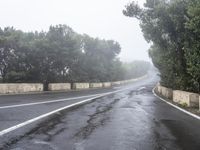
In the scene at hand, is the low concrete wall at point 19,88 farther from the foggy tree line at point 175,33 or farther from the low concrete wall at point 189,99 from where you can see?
A: the low concrete wall at point 189,99

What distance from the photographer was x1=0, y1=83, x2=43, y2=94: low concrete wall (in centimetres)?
2977

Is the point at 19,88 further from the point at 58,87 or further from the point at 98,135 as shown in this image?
the point at 98,135

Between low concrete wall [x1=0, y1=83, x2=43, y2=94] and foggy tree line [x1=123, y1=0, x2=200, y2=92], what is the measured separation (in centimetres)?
1180

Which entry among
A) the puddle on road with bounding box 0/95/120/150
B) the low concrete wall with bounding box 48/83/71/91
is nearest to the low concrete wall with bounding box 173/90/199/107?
the puddle on road with bounding box 0/95/120/150

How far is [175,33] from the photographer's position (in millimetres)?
26688

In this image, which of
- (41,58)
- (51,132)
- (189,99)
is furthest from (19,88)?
(51,132)

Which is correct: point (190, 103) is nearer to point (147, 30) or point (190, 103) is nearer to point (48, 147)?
point (147, 30)

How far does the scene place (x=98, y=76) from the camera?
73875mm

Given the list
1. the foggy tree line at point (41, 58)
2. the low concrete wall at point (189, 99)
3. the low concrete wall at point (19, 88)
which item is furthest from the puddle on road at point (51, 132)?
the foggy tree line at point (41, 58)

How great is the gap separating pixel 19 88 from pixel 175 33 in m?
15.1

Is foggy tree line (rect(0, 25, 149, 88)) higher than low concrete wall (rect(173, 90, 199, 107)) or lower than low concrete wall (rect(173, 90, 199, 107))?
higher

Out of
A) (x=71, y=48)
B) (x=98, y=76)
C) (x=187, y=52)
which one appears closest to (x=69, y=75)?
(x=71, y=48)

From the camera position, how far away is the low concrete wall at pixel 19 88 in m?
29.8

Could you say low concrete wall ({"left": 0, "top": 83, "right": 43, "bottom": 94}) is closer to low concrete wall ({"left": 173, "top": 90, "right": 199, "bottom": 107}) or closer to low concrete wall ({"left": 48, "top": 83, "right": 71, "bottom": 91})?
low concrete wall ({"left": 48, "top": 83, "right": 71, "bottom": 91})
